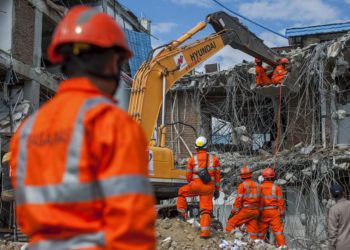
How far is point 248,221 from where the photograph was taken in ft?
35.1

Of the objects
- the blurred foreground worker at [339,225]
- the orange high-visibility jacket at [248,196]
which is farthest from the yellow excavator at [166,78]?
the blurred foreground worker at [339,225]

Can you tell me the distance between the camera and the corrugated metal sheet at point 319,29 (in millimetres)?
16281

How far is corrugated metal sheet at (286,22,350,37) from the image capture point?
16281mm

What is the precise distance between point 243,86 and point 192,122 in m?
2.22

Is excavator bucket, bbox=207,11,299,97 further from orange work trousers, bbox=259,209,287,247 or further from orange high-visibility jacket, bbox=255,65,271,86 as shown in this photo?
orange work trousers, bbox=259,209,287,247

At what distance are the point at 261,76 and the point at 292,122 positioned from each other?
9.01 feet

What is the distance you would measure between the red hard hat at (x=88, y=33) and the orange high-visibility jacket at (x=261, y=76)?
11.2 metres

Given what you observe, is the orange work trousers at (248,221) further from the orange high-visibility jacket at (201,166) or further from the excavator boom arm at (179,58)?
the excavator boom arm at (179,58)

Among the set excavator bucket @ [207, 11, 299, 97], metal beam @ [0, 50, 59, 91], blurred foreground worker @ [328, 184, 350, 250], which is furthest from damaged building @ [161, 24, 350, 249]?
blurred foreground worker @ [328, 184, 350, 250]

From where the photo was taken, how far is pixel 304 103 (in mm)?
15492

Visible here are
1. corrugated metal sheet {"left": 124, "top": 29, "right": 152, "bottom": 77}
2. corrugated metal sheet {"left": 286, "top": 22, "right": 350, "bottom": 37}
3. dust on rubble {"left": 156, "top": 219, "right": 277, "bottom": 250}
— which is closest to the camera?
dust on rubble {"left": 156, "top": 219, "right": 277, "bottom": 250}

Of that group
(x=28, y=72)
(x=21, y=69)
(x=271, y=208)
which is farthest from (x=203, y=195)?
(x=28, y=72)

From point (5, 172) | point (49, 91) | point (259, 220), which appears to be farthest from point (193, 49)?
point (49, 91)

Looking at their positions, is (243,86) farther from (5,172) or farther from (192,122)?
(5,172)
